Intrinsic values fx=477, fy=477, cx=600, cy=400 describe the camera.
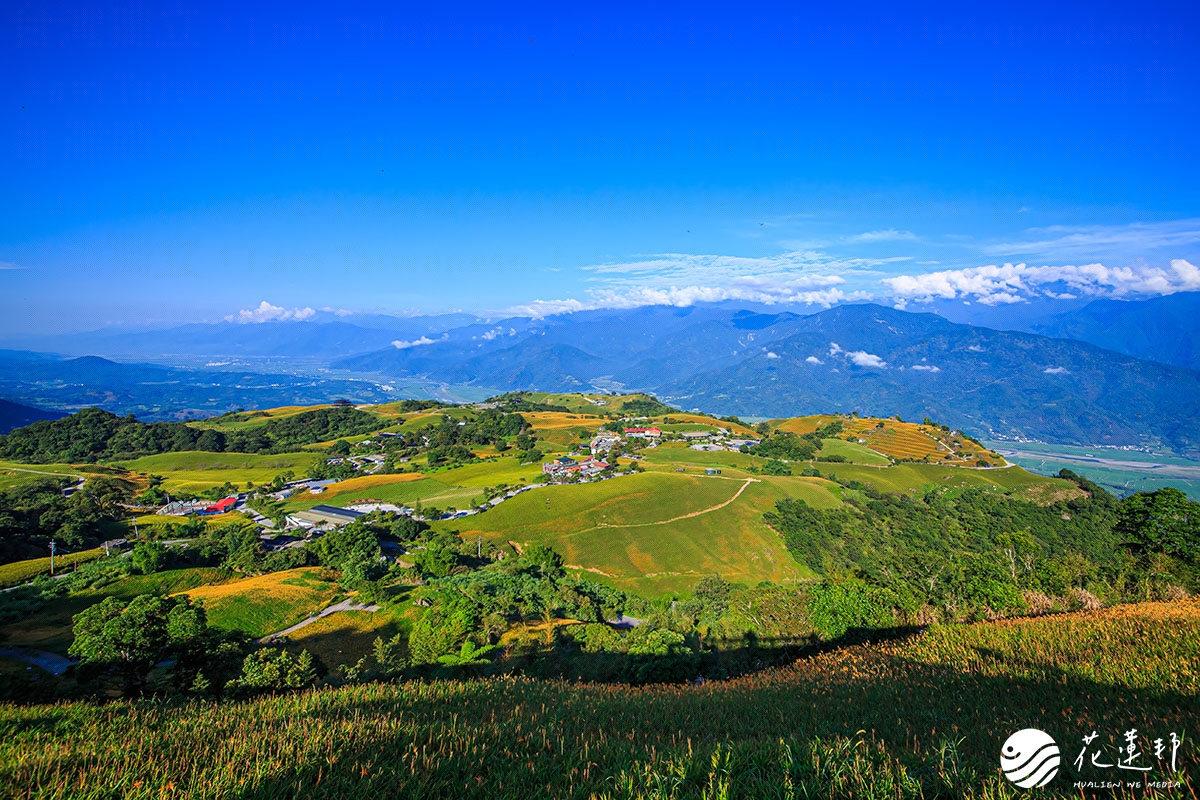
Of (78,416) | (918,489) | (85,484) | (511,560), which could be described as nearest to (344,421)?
(78,416)

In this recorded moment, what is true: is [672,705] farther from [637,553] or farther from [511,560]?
[637,553]

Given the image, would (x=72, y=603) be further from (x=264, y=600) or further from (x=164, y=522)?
(x=164, y=522)

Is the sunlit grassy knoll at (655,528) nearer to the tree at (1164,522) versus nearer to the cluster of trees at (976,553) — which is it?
the cluster of trees at (976,553)

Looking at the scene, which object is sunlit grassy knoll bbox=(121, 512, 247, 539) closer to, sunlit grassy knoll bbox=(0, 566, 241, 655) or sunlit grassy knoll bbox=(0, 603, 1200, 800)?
sunlit grassy knoll bbox=(0, 566, 241, 655)

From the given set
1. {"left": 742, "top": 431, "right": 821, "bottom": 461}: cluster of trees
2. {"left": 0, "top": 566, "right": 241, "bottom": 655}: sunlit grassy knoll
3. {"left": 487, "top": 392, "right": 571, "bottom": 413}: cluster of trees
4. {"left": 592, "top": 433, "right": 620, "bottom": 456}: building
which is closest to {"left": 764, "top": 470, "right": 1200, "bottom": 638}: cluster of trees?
{"left": 742, "top": 431, "right": 821, "bottom": 461}: cluster of trees

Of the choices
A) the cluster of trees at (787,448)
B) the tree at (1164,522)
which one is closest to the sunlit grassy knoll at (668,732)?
the tree at (1164,522)
